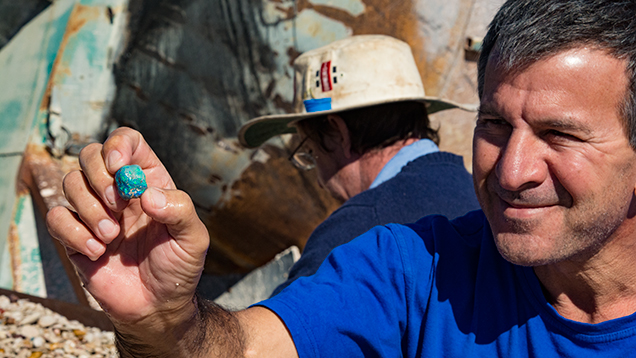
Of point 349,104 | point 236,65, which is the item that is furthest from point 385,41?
point 236,65

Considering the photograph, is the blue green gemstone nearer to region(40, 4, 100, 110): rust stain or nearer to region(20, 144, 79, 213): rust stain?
region(20, 144, 79, 213): rust stain

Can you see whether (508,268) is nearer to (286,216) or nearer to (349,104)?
(349,104)

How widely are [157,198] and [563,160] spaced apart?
746 mm

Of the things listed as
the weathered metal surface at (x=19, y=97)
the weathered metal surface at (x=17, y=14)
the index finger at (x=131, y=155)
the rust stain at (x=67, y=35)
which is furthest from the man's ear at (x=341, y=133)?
the weathered metal surface at (x=17, y=14)

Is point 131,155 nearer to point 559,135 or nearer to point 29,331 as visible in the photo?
point 559,135

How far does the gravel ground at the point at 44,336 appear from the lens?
2.13m

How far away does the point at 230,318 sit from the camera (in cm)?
117

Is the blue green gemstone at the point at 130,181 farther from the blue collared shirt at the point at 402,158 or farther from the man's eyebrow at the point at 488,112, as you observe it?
the blue collared shirt at the point at 402,158

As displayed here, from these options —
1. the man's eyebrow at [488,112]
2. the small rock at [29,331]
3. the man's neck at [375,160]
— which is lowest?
the small rock at [29,331]

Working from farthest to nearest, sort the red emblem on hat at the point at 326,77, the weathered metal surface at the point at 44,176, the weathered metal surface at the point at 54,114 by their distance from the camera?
the weathered metal surface at the point at 54,114
the weathered metal surface at the point at 44,176
the red emblem on hat at the point at 326,77

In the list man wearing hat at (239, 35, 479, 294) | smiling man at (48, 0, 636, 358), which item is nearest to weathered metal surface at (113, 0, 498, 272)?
man wearing hat at (239, 35, 479, 294)

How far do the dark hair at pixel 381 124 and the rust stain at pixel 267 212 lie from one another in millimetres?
732

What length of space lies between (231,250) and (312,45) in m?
1.46

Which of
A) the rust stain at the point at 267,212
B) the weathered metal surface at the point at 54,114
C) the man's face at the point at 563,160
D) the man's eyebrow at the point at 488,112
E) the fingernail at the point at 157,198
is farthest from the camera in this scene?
the weathered metal surface at the point at 54,114
